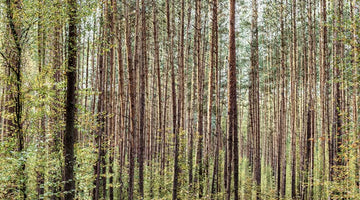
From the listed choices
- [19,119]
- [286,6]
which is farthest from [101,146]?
[286,6]

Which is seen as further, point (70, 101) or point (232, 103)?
point (232, 103)

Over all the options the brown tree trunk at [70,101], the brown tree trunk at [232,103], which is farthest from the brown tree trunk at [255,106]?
the brown tree trunk at [70,101]

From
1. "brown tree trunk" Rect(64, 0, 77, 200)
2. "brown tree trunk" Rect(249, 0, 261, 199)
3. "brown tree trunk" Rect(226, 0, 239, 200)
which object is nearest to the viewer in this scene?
"brown tree trunk" Rect(64, 0, 77, 200)

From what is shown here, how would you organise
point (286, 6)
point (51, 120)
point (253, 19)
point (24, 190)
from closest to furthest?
point (24, 190), point (51, 120), point (253, 19), point (286, 6)

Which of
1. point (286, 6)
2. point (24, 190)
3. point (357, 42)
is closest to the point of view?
point (24, 190)

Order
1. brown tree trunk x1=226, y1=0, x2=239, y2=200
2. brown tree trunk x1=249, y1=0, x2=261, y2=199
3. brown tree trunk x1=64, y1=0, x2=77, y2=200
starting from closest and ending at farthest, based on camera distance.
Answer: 1. brown tree trunk x1=64, y1=0, x2=77, y2=200
2. brown tree trunk x1=226, y1=0, x2=239, y2=200
3. brown tree trunk x1=249, y1=0, x2=261, y2=199

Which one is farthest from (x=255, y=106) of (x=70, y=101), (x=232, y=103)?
(x=70, y=101)

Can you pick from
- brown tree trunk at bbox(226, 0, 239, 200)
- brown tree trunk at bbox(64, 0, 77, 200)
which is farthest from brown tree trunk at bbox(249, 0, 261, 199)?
brown tree trunk at bbox(64, 0, 77, 200)

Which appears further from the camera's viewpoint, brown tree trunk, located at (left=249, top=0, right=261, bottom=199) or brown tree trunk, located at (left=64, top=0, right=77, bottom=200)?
brown tree trunk, located at (left=249, top=0, right=261, bottom=199)

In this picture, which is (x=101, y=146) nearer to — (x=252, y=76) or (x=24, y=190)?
(x=24, y=190)

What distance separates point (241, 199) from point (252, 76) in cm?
613

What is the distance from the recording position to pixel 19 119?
649cm

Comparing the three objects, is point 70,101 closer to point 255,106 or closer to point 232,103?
point 232,103

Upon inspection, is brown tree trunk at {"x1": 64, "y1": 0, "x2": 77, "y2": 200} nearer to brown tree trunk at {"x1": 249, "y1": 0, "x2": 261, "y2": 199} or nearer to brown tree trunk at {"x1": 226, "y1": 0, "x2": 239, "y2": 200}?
brown tree trunk at {"x1": 226, "y1": 0, "x2": 239, "y2": 200}
